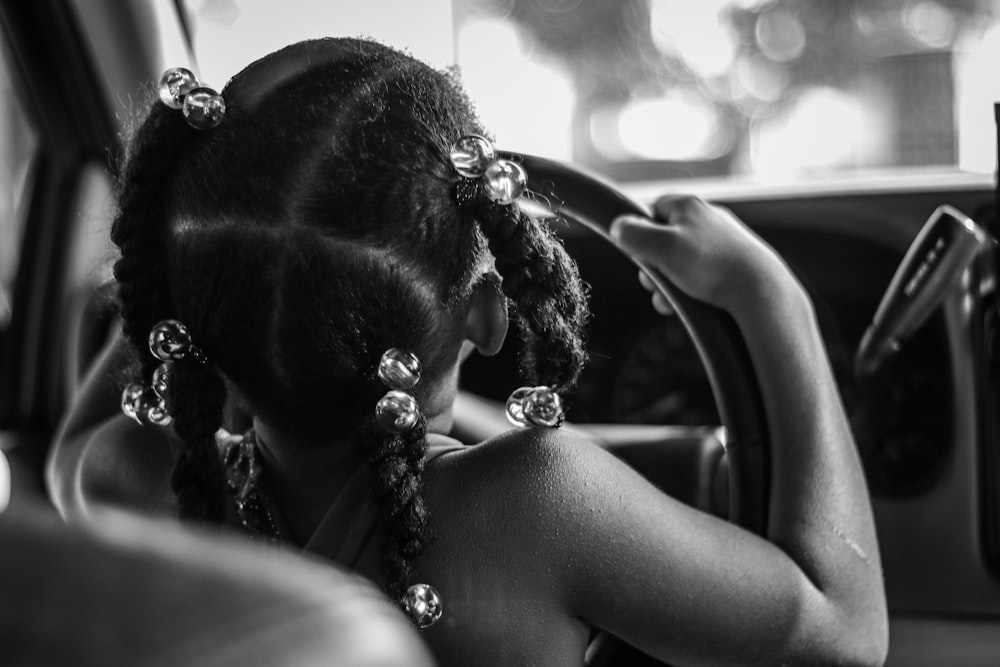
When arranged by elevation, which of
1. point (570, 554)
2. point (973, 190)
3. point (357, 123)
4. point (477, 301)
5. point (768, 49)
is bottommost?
point (768, 49)

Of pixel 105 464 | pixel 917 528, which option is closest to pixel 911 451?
pixel 917 528

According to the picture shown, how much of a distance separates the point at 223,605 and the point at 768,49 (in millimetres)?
4152

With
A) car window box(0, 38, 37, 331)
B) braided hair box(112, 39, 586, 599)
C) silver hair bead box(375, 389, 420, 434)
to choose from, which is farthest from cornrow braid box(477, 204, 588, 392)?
car window box(0, 38, 37, 331)

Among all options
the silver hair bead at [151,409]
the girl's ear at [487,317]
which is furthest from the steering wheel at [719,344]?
the silver hair bead at [151,409]

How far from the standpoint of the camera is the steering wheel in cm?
99

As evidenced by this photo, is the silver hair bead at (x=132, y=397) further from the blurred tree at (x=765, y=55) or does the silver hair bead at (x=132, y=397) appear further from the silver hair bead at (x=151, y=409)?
the blurred tree at (x=765, y=55)

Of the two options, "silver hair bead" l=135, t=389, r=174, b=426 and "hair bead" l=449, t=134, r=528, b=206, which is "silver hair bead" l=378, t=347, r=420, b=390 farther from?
"silver hair bead" l=135, t=389, r=174, b=426

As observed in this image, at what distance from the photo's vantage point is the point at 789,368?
0.98 m

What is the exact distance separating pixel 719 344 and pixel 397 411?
0.32 meters

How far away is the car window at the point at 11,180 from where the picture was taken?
7.42ft

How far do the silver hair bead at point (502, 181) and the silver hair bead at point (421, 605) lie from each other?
0.29 metres

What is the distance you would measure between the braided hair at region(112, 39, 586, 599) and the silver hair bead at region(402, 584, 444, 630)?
13 mm

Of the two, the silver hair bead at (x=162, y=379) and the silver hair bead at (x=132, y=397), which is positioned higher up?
the silver hair bead at (x=162, y=379)

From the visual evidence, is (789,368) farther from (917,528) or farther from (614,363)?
(614,363)
